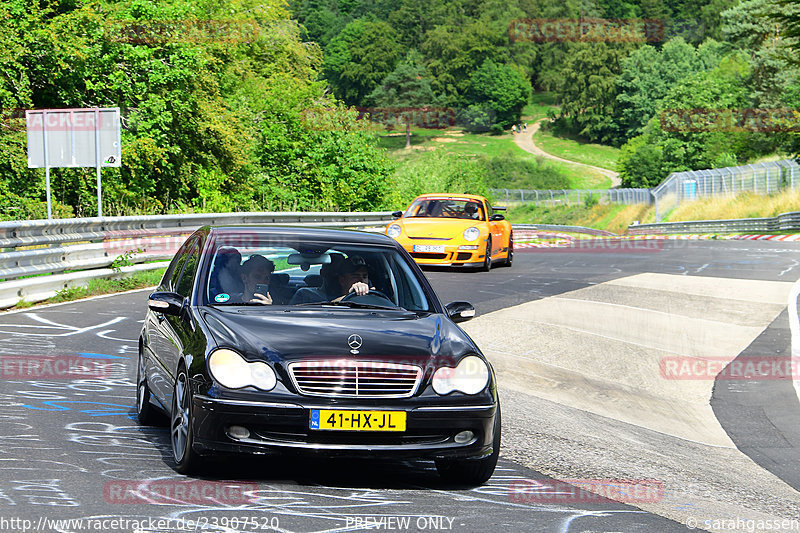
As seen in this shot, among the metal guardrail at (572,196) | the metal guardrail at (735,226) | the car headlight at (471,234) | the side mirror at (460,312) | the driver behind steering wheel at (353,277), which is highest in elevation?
the driver behind steering wheel at (353,277)

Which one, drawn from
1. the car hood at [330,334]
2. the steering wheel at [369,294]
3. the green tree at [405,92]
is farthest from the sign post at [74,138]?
the green tree at [405,92]

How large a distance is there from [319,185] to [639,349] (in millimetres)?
27128

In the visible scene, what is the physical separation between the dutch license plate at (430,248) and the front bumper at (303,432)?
16276 mm

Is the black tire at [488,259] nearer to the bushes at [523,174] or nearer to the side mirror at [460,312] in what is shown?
the side mirror at [460,312]

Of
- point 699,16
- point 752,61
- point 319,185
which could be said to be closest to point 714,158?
point 752,61

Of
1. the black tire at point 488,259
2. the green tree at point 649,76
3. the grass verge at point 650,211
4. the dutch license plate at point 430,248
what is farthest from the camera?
the green tree at point 649,76

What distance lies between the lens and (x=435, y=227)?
22.4m

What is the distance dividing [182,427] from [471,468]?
62.7 inches

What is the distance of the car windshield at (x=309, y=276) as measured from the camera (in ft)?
22.2

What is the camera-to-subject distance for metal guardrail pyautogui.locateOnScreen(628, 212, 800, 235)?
47.8m

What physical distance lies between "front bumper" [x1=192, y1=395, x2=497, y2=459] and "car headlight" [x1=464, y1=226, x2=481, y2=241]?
16.5 m

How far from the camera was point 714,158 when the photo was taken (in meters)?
95.7

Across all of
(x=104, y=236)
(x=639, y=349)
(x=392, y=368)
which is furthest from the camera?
(x=104, y=236)

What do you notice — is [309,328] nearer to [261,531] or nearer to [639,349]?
[261,531]
